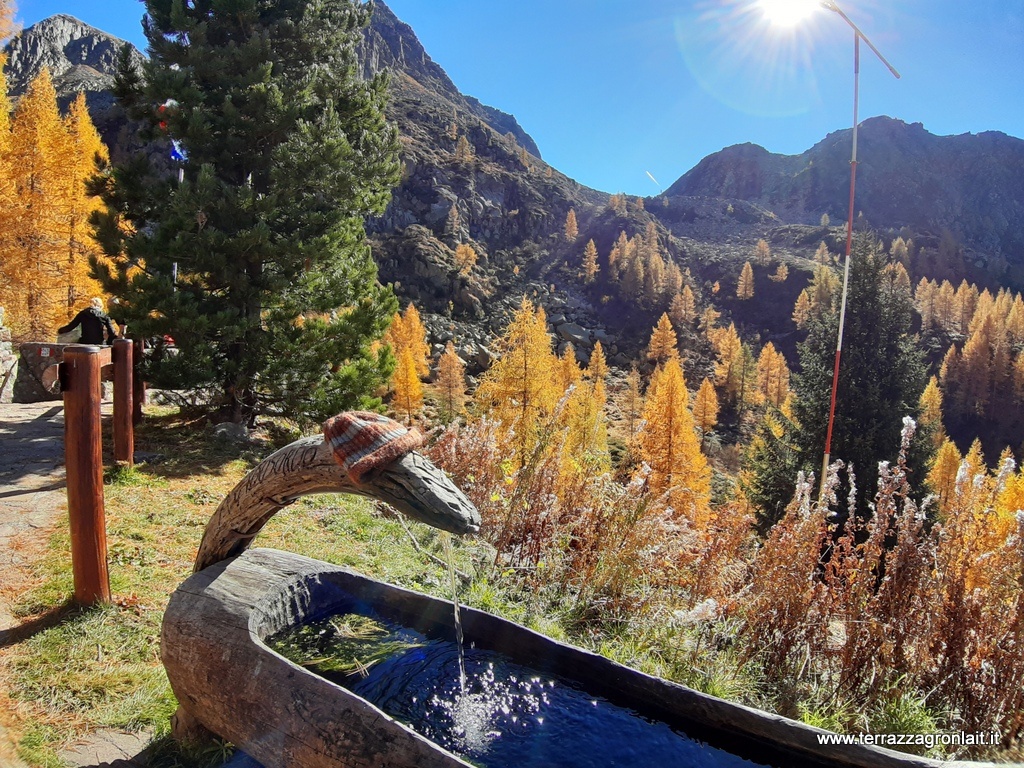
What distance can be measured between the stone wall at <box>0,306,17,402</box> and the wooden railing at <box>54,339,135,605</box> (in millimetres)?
10333

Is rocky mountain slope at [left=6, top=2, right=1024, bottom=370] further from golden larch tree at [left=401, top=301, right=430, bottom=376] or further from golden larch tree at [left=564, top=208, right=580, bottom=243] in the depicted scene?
golden larch tree at [left=401, top=301, right=430, bottom=376]

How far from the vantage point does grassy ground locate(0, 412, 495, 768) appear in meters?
2.63

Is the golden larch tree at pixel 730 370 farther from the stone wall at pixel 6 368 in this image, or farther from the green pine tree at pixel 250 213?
the stone wall at pixel 6 368

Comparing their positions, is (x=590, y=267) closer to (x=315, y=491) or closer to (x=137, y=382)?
(x=137, y=382)

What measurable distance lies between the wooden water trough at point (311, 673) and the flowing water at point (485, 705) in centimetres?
6

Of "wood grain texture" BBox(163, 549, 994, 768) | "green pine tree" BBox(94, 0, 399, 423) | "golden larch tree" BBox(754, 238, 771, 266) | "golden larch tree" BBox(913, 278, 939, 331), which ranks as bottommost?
"wood grain texture" BBox(163, 549, 994, 768)

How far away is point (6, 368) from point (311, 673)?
48.5 feet

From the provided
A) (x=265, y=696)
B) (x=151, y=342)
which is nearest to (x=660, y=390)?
(x=151, y=342)

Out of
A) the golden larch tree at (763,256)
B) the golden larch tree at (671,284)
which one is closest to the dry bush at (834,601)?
the golden larch tree at (671,284)

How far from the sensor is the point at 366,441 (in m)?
1.99

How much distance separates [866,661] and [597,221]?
12227cm

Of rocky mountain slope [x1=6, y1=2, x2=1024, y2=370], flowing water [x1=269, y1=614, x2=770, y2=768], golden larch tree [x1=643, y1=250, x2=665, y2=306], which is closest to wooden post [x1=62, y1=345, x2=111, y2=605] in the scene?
flowing water [x1=269, y1=614, x2=770, y2=768]

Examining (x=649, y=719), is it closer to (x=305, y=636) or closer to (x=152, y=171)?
(x=305, y=636)

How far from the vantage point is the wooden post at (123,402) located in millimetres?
6117
